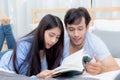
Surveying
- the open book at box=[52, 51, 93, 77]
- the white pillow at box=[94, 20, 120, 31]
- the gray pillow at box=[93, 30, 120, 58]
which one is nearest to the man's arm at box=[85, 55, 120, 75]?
the open book at box=[52, 51, 93, 77]

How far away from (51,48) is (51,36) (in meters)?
0.14

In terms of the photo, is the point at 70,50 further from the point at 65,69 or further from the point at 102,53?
the point at 65,69

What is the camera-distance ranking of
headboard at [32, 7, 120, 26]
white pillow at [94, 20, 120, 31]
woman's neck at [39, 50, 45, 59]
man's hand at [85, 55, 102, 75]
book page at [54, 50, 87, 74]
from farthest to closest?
headboard at [32, 7, 120, 26] → white pillow at [94, 20, 120, 31] → woman's neck at [39, 50, 45, 59] → man's hand at [85, 55, 102, 75] → book page at [54, 50, 87, 74]

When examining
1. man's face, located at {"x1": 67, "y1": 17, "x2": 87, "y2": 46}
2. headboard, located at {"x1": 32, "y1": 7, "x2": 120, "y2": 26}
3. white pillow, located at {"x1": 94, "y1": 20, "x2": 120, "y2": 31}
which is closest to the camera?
man's face, located at {"x1": 67, "y1": 17, "x2": 87, "y2": 46}

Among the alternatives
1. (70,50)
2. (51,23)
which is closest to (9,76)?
(51,23)

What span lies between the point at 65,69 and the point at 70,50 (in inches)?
25.4

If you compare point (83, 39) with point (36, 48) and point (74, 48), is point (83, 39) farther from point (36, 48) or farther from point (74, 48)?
point (36, 48)

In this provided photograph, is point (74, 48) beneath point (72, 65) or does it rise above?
beneath

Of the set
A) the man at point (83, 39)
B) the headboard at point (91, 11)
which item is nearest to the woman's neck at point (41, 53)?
the man at point (83, 39)

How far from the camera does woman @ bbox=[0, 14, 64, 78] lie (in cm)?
140

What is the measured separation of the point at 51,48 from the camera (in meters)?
1.58

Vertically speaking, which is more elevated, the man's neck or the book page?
the book page

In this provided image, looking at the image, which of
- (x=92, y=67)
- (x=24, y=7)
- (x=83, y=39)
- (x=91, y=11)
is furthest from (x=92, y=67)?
(x=24, y=7)

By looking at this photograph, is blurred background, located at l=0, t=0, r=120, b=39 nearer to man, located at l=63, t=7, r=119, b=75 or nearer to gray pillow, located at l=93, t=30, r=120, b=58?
gray pillow, located at l=93, t=30, r=120, b=58
